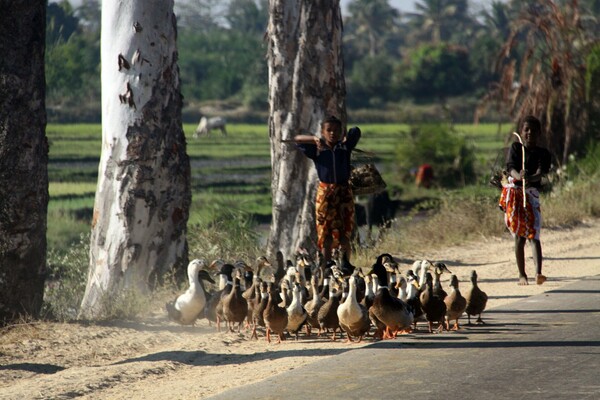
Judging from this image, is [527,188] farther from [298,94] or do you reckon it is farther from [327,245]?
[298,94]

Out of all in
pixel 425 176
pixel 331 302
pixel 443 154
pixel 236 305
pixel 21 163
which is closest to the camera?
pixel 331 302

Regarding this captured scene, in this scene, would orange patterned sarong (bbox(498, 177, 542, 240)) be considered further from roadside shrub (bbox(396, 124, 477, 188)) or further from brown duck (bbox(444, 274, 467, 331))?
roadside shrub (bbox(396, 124, 477, 188))

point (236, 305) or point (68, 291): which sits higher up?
point (236, 305)

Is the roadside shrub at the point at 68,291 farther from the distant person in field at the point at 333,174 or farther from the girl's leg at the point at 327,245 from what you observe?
the distant person in field at the point at 333,174

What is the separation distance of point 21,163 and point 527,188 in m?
5.40

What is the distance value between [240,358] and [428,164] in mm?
29045

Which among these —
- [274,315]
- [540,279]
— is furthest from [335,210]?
[274,315]

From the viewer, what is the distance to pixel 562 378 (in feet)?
27.4

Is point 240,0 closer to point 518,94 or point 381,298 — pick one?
point 518,94

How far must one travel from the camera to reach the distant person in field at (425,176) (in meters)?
37.3

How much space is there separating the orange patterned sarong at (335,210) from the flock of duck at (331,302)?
1.09m

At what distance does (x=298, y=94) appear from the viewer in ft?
50.2

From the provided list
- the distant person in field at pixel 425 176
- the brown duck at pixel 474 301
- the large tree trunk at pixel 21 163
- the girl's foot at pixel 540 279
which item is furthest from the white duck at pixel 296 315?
the distant person in field at pixel 425 176

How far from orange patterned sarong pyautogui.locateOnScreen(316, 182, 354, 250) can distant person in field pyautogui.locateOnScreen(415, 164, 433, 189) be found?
81.9ft
